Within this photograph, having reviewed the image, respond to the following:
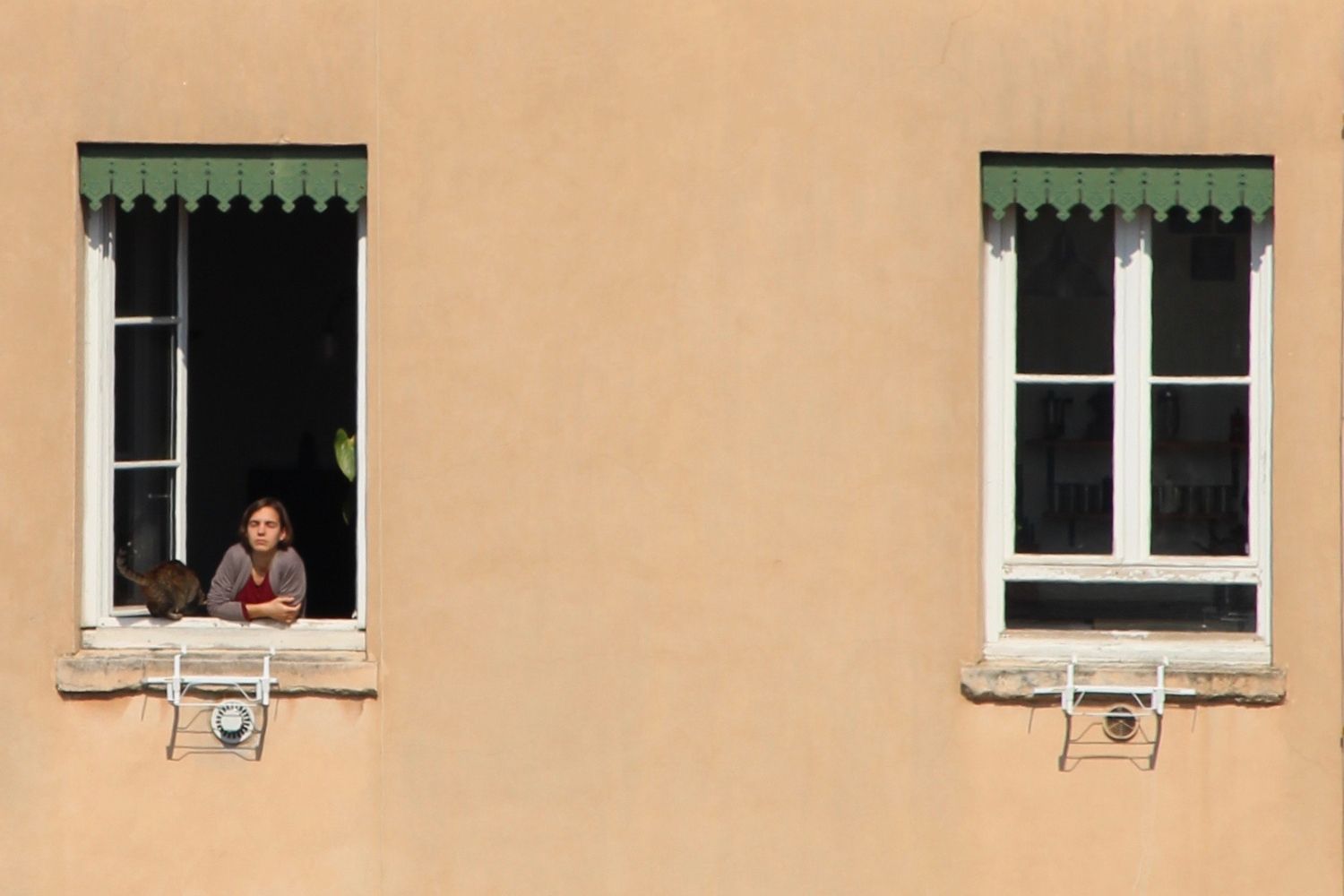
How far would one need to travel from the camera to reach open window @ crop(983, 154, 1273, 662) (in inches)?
271

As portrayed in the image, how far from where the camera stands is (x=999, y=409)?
6906 mm

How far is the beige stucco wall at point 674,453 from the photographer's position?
673 cm

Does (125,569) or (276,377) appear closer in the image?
(125,569)

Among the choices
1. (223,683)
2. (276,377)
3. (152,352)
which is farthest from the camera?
(276,377)

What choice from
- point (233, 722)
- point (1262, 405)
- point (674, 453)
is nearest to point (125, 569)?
point (233, 722)

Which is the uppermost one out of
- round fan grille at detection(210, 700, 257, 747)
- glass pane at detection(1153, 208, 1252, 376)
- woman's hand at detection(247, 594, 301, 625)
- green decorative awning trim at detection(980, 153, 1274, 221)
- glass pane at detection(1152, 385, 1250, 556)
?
green decorative awning trim at detection(980, 153, 1274, 221)

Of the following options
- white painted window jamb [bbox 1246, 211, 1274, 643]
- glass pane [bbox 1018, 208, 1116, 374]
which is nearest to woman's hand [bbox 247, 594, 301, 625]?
glass pane [bbox 1018, 208, 1116, 374]

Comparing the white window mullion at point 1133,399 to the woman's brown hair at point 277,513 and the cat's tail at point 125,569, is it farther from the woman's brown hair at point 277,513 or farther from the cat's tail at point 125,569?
the cat's tail at point 125,569

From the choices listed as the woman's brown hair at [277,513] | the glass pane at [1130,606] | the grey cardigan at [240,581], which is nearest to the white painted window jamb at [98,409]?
the grey cardigan at [240,581]

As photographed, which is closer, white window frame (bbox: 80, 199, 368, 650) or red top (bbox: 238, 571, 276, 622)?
white window frame (bbox: 80, 199, 368, 650)

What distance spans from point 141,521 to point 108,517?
0.59 feet

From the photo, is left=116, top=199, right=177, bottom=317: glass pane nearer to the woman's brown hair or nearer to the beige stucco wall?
the beige stucco wall

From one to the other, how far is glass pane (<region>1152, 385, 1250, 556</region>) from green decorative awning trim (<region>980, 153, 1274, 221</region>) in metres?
0.65

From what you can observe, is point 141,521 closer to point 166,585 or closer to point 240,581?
point 166,585
